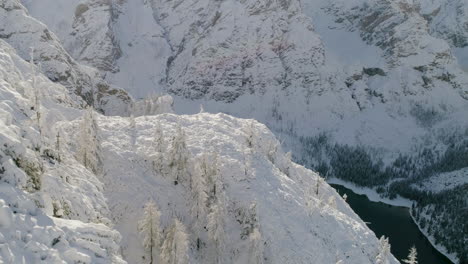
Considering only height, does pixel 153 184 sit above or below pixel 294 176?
above

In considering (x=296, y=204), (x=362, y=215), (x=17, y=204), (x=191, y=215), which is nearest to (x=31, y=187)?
(x=17, y=204)

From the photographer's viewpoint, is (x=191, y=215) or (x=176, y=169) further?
(x=176, y=169)

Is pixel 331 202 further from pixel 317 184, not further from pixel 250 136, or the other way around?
pixel 250 136

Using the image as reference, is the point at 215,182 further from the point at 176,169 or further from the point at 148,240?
the point at 148,240

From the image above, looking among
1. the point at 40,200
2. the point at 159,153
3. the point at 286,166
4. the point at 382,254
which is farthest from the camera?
the point at 286,166

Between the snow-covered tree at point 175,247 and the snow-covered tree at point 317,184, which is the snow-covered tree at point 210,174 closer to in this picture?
the snow-covered tree at point 175,247

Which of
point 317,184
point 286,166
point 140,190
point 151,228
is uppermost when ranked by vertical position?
point 151,228

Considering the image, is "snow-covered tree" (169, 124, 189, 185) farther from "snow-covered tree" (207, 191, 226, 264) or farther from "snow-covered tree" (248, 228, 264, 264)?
"snow-covered tree" (248, 228, 264, 264)

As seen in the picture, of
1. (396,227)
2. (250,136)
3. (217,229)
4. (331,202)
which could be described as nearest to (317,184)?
(331,202)
